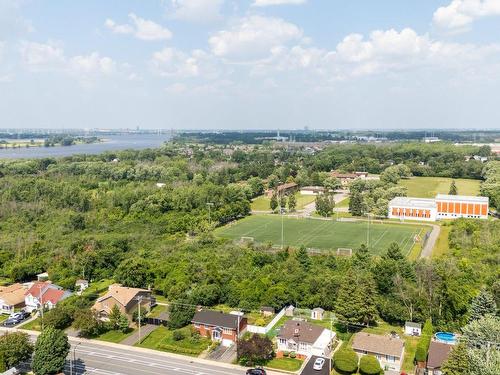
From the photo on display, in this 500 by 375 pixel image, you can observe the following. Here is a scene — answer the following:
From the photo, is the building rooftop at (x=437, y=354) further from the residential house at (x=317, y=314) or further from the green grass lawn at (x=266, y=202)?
the green grass lawn at (x=266, y=202)

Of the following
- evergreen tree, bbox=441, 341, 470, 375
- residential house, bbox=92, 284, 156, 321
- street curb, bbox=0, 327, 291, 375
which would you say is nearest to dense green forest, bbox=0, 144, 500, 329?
A: residential house, bbox=92, 284, 156, 321

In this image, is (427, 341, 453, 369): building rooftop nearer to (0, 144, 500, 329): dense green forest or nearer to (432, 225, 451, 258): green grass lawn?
(0, 144, 500, 329): dense green forest

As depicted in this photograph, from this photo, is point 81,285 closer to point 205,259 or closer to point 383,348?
point 205,259

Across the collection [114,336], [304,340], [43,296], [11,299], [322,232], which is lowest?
[114,336]

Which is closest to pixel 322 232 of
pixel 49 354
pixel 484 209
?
pixel 484 209

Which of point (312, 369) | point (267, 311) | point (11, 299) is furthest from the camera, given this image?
point (11, 299)

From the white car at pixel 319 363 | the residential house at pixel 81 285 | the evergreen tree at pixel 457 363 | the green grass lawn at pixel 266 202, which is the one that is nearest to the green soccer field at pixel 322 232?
the green grass lawn at pixel 266 202
